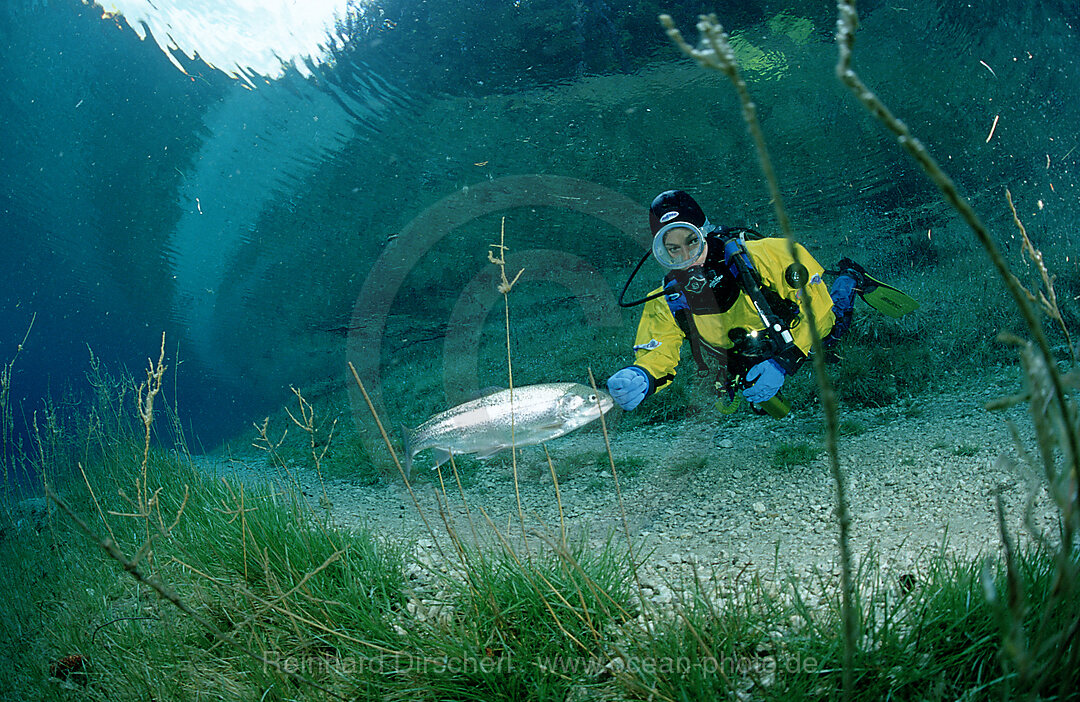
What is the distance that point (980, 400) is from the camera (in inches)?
212

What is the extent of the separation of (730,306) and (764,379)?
0.71 meters

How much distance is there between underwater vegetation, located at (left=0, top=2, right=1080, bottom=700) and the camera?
774 millimetres

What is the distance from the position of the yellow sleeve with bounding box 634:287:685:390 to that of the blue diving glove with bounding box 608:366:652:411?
296mm

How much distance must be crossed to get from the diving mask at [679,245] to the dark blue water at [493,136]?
7.28 meters

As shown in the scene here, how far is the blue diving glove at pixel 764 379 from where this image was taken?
403 cm

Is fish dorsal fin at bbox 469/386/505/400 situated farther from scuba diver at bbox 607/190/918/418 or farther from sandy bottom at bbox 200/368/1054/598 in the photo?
scuba diver at bbox 607/190/918/418

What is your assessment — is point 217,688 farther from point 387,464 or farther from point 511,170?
point 511,170

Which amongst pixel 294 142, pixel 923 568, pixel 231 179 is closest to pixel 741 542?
pixel 923 568

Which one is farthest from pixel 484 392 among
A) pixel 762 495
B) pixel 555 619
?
pixel 762 495

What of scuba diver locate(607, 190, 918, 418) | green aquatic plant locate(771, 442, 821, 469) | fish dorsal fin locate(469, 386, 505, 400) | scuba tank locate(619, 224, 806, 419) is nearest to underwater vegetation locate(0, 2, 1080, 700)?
fish dorsal fin locate(469, 386, 505, 400)

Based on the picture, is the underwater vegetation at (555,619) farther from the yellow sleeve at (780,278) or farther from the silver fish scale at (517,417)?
the yellow sleeve at (780,278)

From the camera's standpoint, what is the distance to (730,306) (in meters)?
4.34

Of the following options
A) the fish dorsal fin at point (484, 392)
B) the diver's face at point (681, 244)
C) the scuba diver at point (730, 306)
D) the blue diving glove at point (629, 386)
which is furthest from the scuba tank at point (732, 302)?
the fish dorsal fin at point (484, 392)

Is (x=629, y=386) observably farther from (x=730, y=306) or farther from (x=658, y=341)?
(x=730, y=306)
